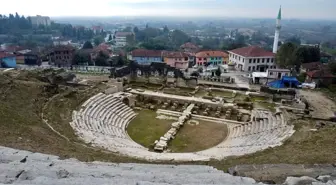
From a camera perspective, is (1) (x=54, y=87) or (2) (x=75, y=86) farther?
(2) (x=75, y=86)

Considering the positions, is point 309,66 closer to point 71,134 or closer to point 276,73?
point 276,73

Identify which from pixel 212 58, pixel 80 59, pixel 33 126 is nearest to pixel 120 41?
pixel 80 59

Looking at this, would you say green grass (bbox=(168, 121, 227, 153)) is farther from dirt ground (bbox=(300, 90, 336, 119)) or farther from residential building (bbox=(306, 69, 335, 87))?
residential building (bbox=(306, 69, 335, 87))

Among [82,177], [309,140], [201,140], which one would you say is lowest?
[201,140]

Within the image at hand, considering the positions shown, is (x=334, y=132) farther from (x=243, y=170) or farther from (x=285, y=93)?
(x=285, y=93)

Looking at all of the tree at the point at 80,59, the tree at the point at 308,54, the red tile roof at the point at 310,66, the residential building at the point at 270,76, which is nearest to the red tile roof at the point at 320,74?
the residential building at the point at 270,76

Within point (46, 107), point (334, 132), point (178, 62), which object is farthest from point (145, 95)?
point (178, 62)

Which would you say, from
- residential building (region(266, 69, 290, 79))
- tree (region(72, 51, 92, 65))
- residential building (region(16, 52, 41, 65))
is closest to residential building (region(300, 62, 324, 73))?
residential building (region(266, 69, 290, 79))
